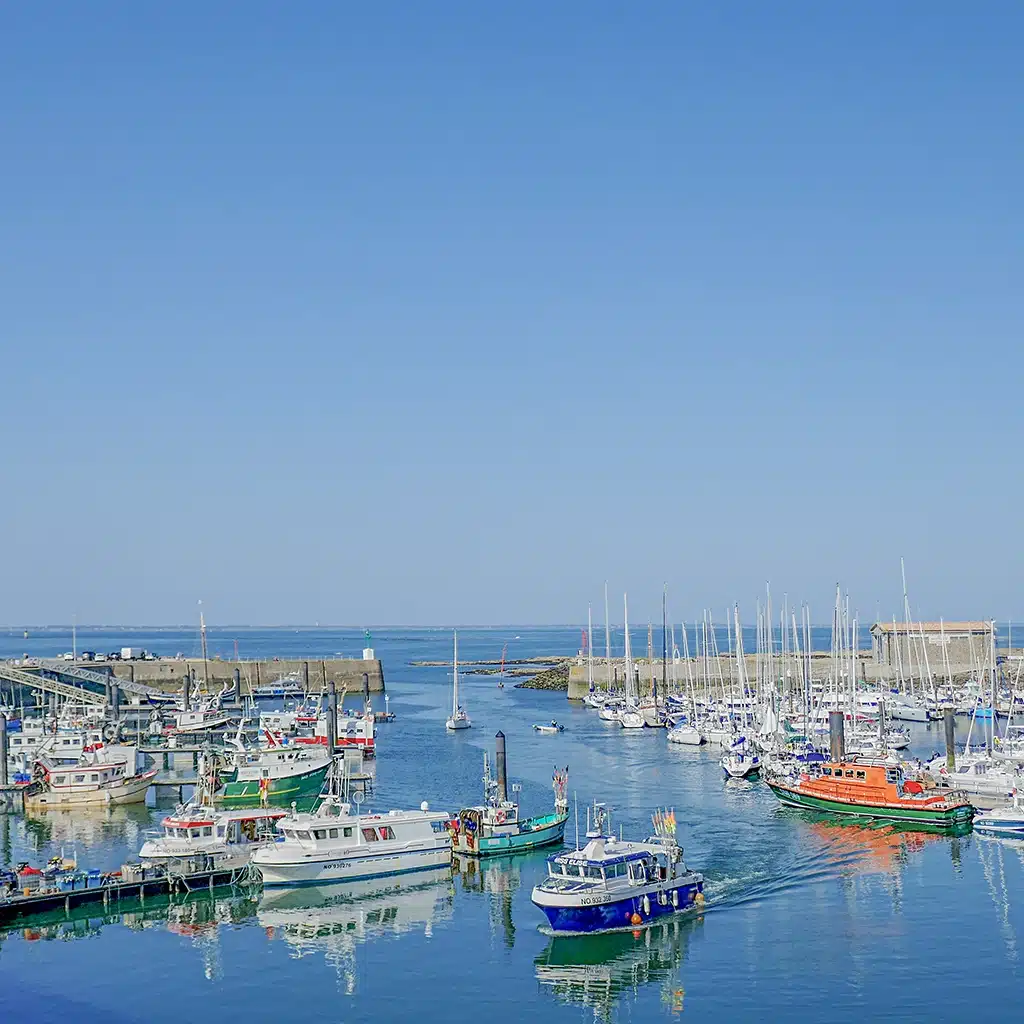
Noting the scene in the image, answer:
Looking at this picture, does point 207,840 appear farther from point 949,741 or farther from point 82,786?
point 949,741

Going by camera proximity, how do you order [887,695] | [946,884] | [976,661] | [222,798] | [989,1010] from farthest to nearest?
[976,661]
[887,695]
[222,798]
[946,884]
[989,1010]

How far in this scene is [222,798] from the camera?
65.8 meters

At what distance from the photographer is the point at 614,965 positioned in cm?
4056

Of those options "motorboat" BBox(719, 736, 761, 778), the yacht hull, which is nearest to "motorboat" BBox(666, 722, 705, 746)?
"motorboat" BBox(719, 736, 761, 778)

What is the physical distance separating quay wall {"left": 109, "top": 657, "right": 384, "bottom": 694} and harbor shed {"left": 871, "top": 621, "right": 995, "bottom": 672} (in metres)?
61.5

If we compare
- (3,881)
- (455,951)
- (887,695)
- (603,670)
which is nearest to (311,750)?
(3,881)

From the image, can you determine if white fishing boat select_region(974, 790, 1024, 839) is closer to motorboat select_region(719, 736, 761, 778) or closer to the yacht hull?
motorboat select_region(719, 736, 761, 778)

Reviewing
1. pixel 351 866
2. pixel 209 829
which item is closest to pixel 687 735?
pixel 351 866

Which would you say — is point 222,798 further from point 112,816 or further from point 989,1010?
point 989,1010

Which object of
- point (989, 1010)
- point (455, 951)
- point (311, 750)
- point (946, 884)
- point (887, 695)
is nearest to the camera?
point (989, 1010)

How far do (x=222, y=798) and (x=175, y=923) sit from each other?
20782 millimetres

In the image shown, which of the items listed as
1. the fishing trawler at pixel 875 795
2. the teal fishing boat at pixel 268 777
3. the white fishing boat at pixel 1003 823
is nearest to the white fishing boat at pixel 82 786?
the teal fishing boat at pixel 268 777

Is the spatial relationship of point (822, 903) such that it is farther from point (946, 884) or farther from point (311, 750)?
point (311, 750)

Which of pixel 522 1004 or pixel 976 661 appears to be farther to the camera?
pixel 976 661
